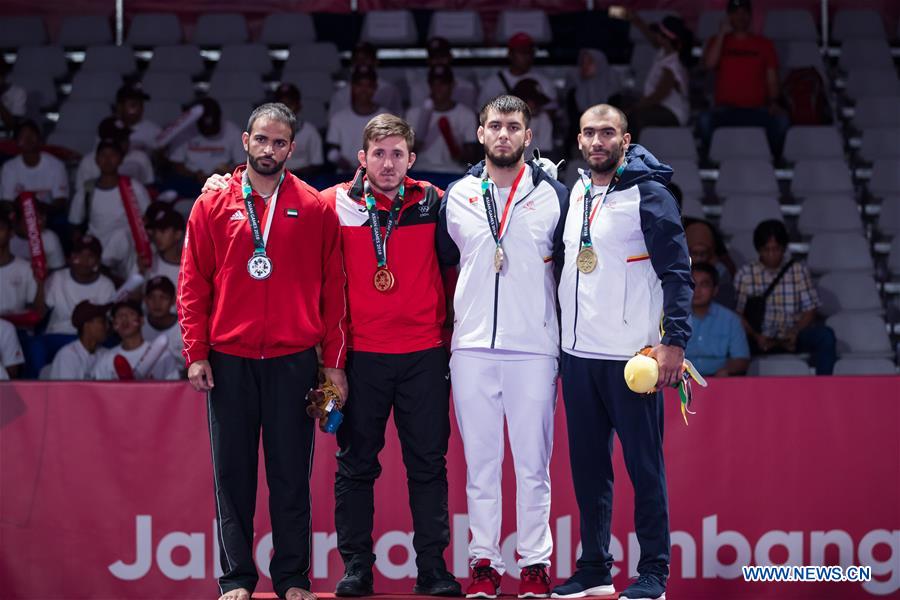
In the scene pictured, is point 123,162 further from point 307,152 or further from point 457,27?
point 457,27

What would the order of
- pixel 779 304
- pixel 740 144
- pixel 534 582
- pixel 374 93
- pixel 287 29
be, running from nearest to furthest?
pixel 534 582, pixel 779 304, pixel 740 144, pixel 374 93, pixel 287 29

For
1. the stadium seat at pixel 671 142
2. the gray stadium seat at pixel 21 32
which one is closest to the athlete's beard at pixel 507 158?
the stadium seat at pixel 671 142

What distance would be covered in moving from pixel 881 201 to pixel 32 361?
6.66 m

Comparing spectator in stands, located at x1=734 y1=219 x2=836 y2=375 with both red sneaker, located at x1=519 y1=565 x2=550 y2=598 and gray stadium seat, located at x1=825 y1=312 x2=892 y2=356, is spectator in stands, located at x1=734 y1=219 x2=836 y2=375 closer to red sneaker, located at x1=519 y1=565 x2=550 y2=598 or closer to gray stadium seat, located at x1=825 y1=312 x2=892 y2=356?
gray stadium seat, located at x1=825 y1=312 x2=892 y2=356

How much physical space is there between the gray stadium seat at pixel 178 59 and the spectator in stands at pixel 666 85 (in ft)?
13.5

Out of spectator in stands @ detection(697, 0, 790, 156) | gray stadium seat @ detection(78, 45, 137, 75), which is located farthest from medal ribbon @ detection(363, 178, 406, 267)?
gray stadium seat @ detection(78, 45, 137, 75)

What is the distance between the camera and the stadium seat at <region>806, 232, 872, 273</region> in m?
9.20

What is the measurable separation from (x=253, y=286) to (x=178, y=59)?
703 cm

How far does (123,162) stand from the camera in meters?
9.91

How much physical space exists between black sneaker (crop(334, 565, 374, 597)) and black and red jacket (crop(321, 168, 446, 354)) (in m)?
0.93

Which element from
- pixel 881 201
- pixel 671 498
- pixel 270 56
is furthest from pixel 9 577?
pixel 881 201

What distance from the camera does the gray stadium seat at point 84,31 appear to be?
11.9 metres

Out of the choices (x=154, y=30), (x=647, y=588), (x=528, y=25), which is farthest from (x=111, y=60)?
(x=647, y=588)

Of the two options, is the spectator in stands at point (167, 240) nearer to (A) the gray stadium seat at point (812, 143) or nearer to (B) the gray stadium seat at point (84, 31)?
(B) the gray stadium seat at point (84, 31)
